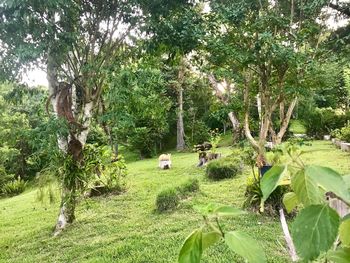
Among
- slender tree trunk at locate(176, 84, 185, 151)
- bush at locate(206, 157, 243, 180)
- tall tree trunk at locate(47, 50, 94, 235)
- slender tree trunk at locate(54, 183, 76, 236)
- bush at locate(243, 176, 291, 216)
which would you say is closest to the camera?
bush at locate(243, 176, 291, 216)

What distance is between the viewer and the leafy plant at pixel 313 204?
1.06 feet

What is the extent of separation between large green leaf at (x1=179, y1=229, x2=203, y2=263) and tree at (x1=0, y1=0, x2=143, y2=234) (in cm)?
436

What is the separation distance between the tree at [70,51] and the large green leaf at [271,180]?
14.3 feet

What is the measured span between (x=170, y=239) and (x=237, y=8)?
3.76 m

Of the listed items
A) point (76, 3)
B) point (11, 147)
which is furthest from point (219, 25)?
point (11, 147)

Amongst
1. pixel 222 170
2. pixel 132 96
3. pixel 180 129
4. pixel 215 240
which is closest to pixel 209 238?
pixel 215 240

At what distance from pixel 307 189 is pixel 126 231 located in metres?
5.45

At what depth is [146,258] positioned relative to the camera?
424 centimetres

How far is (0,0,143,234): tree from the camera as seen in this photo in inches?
177

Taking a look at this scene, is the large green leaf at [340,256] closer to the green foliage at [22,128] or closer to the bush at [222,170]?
the green foliage at [22,128]

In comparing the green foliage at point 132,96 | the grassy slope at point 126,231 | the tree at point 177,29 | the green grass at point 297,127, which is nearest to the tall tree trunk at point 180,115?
the green grass at point 297,127

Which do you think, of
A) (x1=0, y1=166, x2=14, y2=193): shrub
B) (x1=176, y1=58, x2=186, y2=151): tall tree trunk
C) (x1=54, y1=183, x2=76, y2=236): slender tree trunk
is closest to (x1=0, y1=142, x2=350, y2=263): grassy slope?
(x1=54, y1=183, x2=76, y2=236): slender tree trunk

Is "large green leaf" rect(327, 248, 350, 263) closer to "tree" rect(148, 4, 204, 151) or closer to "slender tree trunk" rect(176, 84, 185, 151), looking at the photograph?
"tree" rect(148, 4, 204, 151)

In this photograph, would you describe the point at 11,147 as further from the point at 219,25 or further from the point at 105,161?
the point at 219,25
